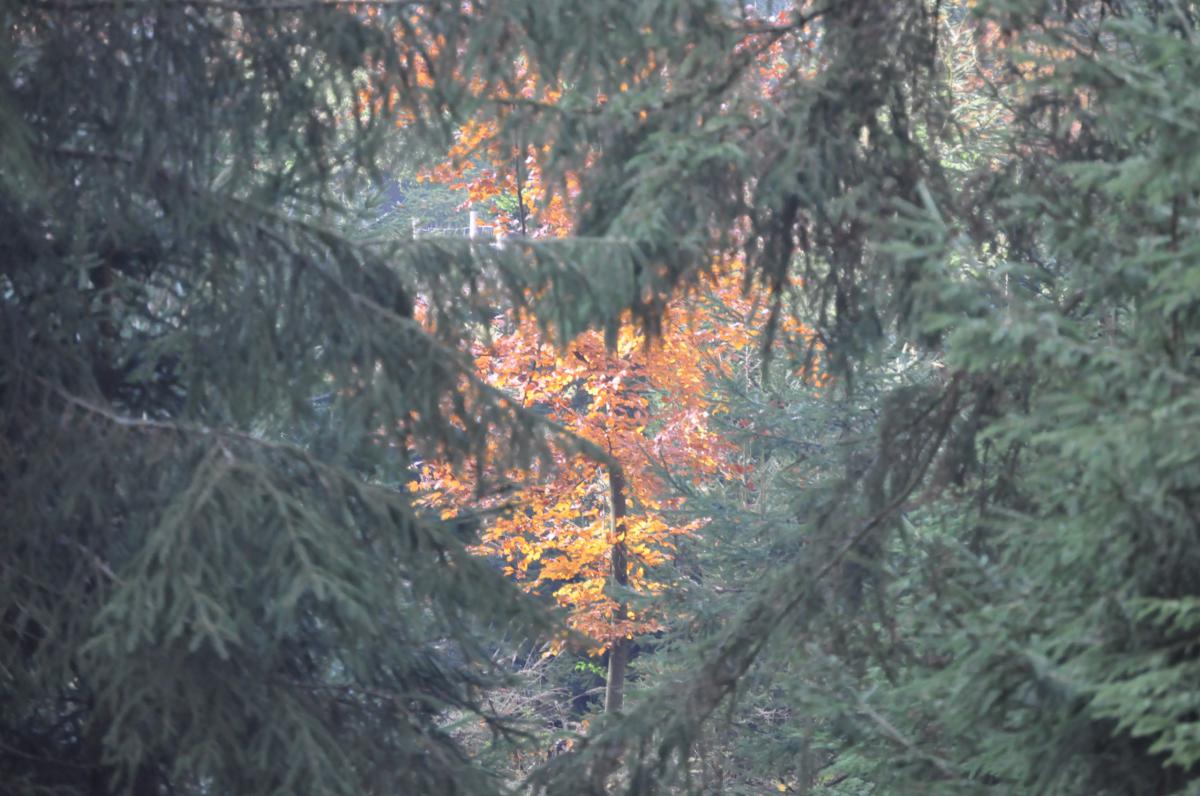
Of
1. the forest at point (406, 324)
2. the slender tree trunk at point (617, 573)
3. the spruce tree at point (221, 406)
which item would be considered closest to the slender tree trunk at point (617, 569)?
the slender tree trunk at point (617, 573)

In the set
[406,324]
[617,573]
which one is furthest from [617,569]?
[406,324]

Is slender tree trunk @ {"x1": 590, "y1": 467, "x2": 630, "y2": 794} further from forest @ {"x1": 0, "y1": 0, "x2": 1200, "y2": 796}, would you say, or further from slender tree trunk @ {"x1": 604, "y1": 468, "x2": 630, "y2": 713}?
forest @ {"x1": 0, "y1": 0, "x2": 1200, "y2": 796}

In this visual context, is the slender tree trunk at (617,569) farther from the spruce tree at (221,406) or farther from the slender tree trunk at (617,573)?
the spruce tree at (221,406)

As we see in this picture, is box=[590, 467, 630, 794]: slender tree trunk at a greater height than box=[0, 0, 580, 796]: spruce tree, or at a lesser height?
lesser

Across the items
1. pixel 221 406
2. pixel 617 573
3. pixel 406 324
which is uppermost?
pixel 406 324

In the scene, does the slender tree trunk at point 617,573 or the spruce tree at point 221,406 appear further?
the slender tree trunk at point 617,573

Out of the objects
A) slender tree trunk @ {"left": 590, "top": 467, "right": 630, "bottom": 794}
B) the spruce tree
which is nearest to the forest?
the spruce tree

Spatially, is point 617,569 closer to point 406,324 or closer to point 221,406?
point 221,406

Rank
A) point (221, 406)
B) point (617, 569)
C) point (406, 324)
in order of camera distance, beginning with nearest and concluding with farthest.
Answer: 1. point (406, 324)
2. point (221, 406)
3. point (617, 569)

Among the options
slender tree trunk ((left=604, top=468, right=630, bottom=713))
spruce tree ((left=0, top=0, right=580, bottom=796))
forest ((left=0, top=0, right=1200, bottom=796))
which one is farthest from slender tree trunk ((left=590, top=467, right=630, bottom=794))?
spruce tree ((left=0, top=0, right=580, bottom=796))

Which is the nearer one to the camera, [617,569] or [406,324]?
[406,324]

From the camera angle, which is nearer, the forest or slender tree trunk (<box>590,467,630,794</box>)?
the forest

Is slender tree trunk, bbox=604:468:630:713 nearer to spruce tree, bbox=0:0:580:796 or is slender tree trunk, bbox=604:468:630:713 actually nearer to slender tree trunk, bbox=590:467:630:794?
slender tree trunk, bbox=590:467:630:794

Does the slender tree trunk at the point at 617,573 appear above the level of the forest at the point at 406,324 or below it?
below
